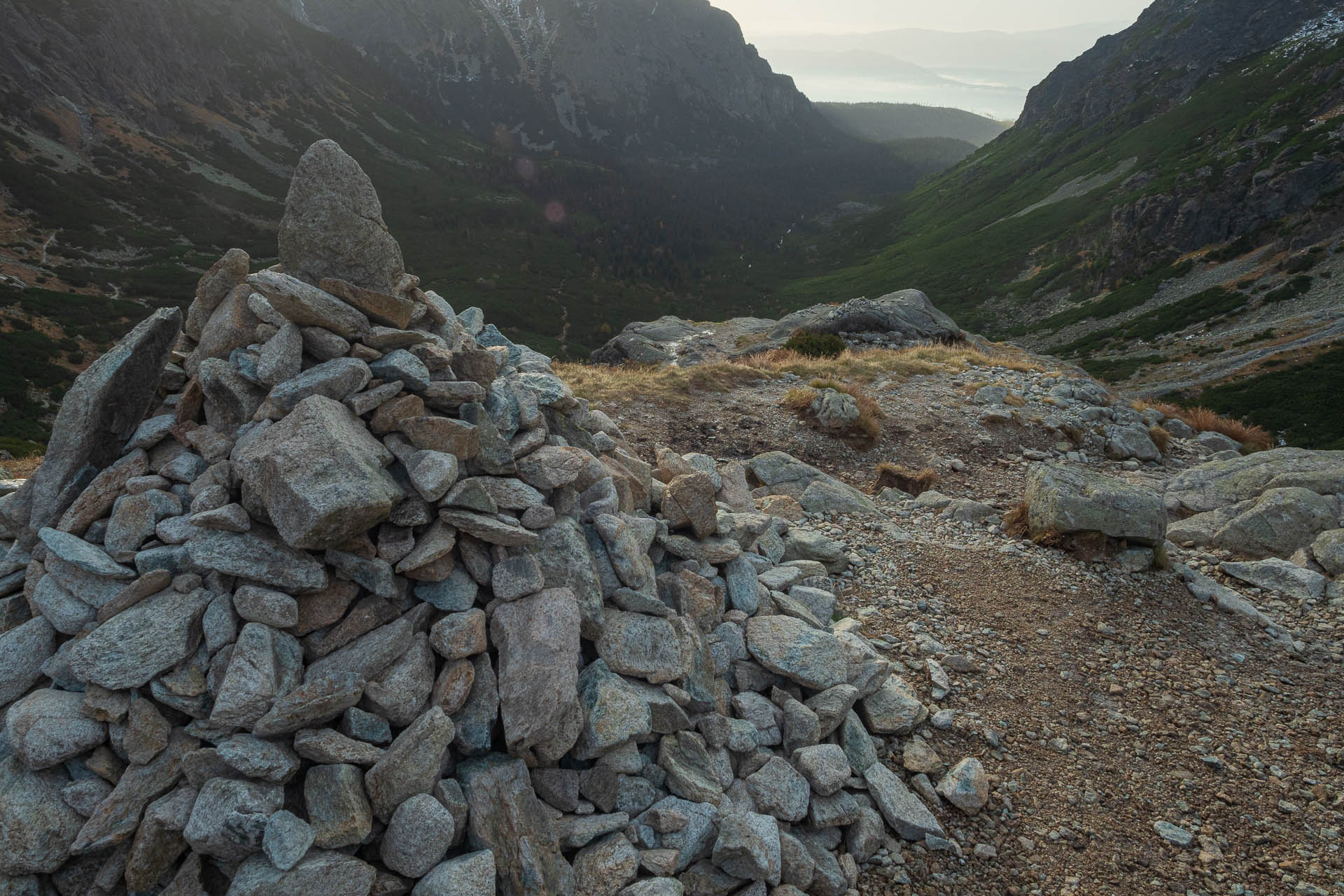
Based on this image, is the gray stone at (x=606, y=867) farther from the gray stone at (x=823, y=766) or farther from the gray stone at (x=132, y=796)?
the gray stone at (x=132, y=796)

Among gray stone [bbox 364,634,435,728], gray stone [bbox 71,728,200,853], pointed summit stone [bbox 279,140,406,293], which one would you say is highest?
pointed summit stone [bbox 279,140,406,293]

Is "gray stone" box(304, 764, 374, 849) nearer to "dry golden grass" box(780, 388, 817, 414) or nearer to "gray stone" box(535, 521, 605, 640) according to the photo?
"gray stone" box(535, 521, 605, 640)

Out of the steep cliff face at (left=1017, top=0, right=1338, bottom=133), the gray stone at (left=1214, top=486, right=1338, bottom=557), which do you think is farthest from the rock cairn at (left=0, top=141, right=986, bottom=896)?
the steep cliff face at (left=1017, top=0, right=1338, bottom=133)

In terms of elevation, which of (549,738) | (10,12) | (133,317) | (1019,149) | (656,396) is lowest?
(133,317)

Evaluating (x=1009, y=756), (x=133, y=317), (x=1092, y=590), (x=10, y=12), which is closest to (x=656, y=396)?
(x=1092, y=590)

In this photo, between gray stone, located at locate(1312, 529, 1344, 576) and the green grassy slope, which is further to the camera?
the green grassy slope

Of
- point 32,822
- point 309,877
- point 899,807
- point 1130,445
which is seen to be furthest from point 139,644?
point 1130,445

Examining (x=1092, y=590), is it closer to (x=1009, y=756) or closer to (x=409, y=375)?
(x=1009, y=756)

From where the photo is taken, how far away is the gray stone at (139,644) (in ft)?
17.4

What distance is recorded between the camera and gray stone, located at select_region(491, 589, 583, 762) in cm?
602

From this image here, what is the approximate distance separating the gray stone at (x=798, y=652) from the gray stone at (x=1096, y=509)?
23.4ft

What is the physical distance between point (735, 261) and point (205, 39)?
5793 inches

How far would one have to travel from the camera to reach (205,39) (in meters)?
164

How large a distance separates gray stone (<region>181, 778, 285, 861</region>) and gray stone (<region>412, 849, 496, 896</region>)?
131 cm
